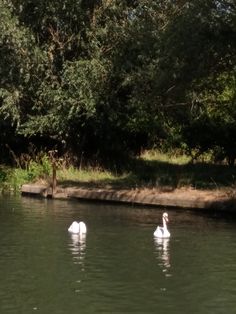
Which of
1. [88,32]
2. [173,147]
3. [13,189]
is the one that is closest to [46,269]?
[13,189]

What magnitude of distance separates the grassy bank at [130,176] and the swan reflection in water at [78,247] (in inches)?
362

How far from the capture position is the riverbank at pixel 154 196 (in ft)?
77.8

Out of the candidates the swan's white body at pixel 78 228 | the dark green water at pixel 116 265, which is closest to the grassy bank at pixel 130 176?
the dark green water at pixel 116 265

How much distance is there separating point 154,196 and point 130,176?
18.0 feet

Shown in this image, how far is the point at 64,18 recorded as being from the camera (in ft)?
102

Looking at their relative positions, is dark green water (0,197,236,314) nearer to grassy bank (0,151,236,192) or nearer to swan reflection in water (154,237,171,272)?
swan reflection in water (154,237,171,272)

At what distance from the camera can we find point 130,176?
30.8 meters

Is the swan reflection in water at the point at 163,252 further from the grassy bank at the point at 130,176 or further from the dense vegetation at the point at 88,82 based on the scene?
the dense vegetation at the point at 88,82

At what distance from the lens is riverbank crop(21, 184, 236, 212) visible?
23.7 meters

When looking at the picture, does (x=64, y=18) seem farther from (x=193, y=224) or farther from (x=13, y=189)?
(x=193, y=224)

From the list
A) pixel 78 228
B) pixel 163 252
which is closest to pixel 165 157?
pixel 78 228

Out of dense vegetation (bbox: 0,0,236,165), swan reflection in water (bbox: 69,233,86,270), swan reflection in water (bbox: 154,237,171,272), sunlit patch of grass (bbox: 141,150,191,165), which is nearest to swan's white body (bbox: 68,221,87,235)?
swan reflection in water (bbox: 69,233,86,270)

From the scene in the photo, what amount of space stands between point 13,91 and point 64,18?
3874 millimetres

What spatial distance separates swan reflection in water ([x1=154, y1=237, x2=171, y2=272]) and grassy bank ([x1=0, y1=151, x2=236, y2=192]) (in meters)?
8.68
